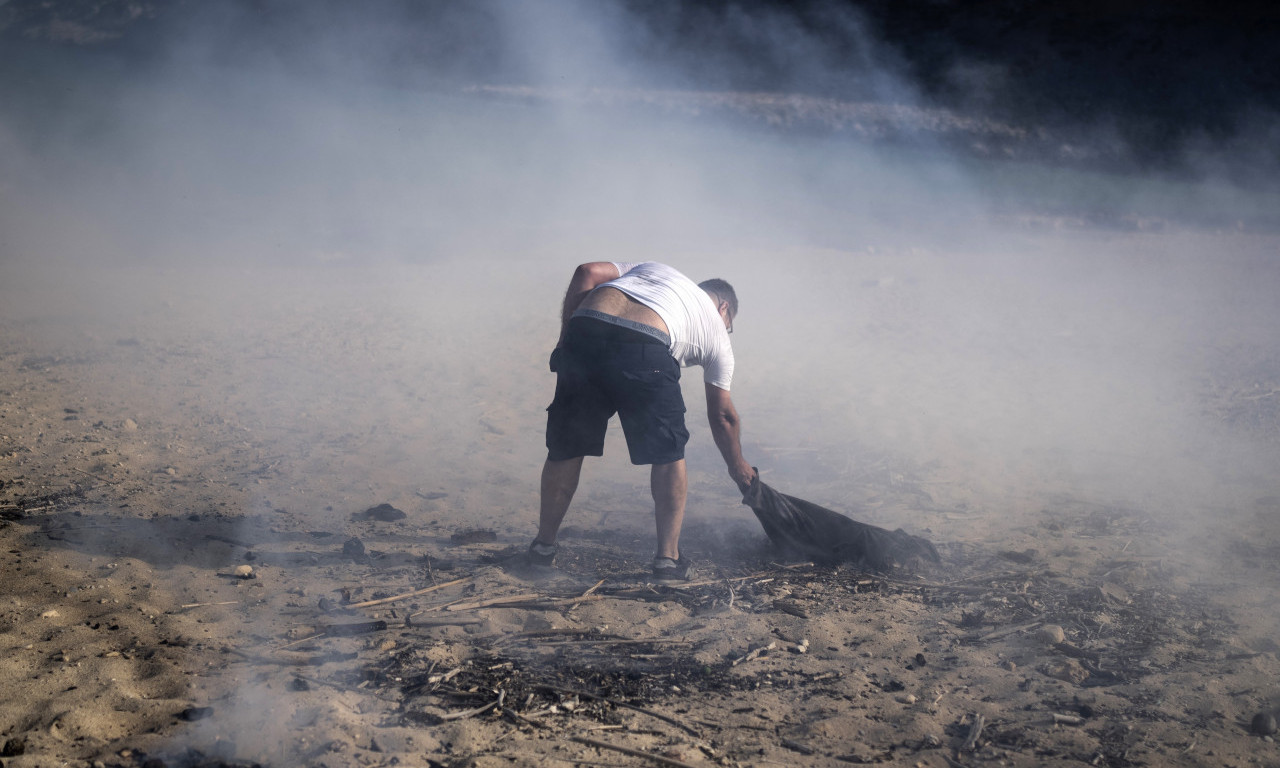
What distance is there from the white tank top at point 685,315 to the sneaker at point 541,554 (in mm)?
831

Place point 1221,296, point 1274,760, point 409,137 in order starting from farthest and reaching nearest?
point 409,137 < point 1221,296 < point 1274,760

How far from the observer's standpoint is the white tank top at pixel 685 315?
2.71 m

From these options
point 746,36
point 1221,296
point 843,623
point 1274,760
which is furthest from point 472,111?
point 1274,760

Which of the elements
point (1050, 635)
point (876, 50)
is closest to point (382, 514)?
point (1050, 635)

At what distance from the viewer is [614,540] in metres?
3.32

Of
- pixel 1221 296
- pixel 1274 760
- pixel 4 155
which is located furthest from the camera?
pixel 4 155

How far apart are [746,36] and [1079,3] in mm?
3872

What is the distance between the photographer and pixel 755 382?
5.44 meters

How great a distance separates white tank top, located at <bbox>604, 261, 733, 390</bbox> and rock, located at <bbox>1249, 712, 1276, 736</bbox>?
1707mm

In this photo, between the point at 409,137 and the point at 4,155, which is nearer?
the point at 4,155

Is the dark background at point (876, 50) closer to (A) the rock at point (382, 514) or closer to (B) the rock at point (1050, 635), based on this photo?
(A) the rock at point (382, 514)

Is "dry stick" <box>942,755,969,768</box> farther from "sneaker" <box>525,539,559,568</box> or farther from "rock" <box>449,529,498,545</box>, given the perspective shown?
"rock" <box>449,529,498,545</box>

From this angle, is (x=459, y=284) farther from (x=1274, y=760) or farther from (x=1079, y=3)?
(x=1079, y=3)

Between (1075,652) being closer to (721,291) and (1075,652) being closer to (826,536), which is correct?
(826,536)
